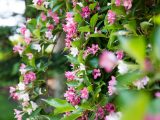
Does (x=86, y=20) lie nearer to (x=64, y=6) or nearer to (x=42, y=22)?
(x=64, y=6)

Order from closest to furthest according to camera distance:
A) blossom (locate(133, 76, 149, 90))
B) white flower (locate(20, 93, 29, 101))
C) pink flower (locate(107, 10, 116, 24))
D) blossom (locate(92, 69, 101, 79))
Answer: blossom (locate(133, 76, 149, 90)) → pink flower (locate(107, 10, 116, 24)) → blossom (locate(92, 69, 101, 79)) → white flower (locate(20, 93, 29, 101))

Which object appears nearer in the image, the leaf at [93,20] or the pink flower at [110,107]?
the pink flower at [110,107]

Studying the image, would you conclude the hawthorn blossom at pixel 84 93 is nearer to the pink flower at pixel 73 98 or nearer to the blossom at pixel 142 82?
the pink flower at pixel 73 98

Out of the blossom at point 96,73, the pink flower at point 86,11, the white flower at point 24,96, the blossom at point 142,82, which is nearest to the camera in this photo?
the blossom at point 142,82

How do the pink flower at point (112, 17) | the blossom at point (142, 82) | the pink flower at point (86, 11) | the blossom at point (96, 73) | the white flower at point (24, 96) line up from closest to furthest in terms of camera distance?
the blossom at point (142, 82) → the pink flower at point (112, 17) → the blossom at point (96, 73) → the pink flower at point (86, 11) → the white flower at point (24, 96)

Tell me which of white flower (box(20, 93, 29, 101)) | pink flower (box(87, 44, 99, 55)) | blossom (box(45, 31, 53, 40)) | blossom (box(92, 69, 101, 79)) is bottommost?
white flower (box(20, 93, 29, 101))

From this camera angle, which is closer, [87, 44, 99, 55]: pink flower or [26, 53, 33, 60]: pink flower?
[87, 44, 99, 55]: pink flower

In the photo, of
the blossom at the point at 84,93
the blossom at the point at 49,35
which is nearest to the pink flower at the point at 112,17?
the blossom at the point at 84,93

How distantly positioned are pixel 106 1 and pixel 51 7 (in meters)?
0.33

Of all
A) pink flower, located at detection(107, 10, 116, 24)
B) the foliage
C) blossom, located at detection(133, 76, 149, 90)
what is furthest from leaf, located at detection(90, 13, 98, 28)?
blossom, located at detection(133, 76, 149, 90)

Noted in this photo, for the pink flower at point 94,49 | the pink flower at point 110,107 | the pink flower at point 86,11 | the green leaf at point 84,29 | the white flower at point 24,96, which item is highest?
the pink flower at point 86,11

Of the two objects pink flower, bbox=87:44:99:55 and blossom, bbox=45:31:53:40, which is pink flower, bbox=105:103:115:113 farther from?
blossom, bbox=45:31:53:40

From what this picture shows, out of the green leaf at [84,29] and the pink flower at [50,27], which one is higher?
the green leaf at [84,29]

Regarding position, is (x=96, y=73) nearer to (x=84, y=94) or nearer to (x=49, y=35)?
(x=84, y=94)
